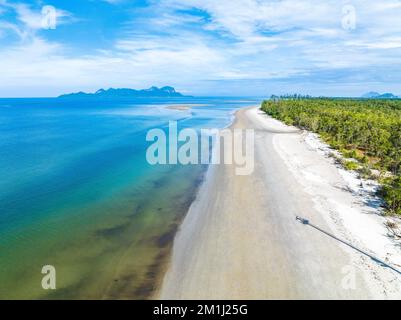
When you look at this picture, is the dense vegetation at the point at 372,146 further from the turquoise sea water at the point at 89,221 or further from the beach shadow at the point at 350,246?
the turquoise sea water at the point at 89,221

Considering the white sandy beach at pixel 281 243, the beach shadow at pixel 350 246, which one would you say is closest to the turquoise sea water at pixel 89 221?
the white sandy beach at pixel 281 243

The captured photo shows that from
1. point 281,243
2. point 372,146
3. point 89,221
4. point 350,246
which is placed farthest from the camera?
point 372,146

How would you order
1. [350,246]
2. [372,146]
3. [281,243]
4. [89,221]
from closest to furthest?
[350,246] → [281,243] → [89,221] → [372,146]

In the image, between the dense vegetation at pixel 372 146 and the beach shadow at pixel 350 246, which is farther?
the dense vegetation at pixel 372 146

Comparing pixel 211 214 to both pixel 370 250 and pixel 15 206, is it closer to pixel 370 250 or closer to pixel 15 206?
pixel 370 250

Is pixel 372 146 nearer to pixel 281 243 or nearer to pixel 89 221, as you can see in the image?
pixel 281 243

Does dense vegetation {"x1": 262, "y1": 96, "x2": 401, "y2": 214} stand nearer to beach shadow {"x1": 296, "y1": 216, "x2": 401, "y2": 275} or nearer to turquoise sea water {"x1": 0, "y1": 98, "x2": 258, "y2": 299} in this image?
beach shadow {"x1": 296, "y1": 216, "x2": 401, "y2": 275}

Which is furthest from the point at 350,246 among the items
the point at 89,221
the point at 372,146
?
the point at 372,146

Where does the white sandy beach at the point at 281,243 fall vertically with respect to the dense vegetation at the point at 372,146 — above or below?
below
